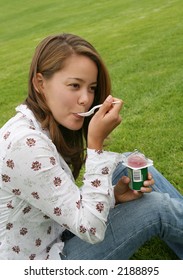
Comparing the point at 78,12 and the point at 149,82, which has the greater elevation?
the point at 149,82

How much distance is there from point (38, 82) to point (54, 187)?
23.5 inches

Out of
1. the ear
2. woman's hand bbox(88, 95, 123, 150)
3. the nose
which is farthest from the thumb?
the ear

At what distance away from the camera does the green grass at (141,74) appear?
14.7 feet

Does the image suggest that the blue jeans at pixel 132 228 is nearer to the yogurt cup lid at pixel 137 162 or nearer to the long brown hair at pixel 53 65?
the yogurt cup lid at pixel 137 162

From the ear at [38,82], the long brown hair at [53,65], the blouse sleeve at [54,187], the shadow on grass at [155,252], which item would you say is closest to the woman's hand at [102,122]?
the blouse sleeve at [54,187]

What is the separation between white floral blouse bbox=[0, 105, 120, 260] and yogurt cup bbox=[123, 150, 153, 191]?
0.16 m

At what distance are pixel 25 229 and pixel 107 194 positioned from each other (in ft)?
1.53

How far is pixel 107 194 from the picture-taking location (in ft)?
7.12

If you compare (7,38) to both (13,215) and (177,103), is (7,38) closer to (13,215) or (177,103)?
(177,103)

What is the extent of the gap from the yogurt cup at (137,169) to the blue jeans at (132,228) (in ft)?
0.34

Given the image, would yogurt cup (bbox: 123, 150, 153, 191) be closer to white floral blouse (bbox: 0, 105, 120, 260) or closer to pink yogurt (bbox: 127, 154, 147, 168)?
pink yogurt (bbox: 127, 154, 147, 168)

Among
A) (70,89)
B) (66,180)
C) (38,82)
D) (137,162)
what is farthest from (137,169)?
(38,82)

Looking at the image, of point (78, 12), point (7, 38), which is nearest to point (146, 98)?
point (7, 38)
